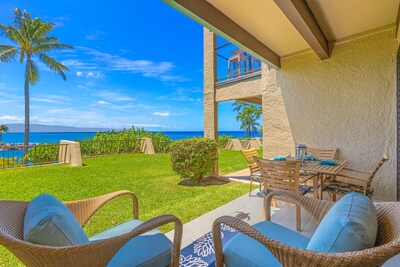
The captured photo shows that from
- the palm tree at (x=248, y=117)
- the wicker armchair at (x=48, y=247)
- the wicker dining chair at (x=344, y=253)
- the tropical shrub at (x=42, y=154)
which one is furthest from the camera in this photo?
the palm tree at (x=248, y=117)

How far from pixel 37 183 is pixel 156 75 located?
65.5ft

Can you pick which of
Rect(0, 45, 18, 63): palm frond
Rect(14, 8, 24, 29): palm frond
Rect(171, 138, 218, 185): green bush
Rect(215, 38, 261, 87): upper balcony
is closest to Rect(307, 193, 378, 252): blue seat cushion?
Rect(171, 138, 218, 185): green bush

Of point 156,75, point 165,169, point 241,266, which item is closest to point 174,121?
point 156,75

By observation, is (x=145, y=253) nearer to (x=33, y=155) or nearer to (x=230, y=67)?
(x=230, y=67)

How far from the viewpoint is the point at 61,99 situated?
30344 millimetres

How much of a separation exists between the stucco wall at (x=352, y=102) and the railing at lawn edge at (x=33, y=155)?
8.77 m

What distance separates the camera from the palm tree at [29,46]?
1186cm

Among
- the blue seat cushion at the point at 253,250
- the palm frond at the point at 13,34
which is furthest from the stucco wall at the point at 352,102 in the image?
the palm frond at the point at 13,34

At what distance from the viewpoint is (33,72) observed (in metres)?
13.1

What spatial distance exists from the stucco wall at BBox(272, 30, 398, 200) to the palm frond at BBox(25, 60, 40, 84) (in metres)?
15.5

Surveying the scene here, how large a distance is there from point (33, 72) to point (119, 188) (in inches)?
522

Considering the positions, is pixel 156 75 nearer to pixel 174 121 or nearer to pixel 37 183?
pixel 174 121

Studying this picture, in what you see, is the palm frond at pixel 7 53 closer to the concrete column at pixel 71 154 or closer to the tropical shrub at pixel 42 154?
the tropical shrub at pixel 42 154

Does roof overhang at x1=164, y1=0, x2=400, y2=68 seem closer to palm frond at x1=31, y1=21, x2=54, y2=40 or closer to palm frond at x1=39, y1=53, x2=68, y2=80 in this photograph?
palm frond at x1=39, y1=53, x2=68, y2=80
